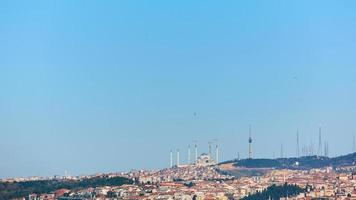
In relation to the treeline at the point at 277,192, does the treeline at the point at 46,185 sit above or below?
above

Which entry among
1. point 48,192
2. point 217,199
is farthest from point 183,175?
point 217,199

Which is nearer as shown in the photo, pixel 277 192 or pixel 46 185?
pixel 277 192

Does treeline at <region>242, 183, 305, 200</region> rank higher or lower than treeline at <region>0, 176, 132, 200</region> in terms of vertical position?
lower

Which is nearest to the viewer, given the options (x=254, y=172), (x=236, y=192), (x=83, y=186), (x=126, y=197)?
(x=126, y=197)

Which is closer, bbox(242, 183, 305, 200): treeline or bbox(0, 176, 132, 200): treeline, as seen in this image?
bbox(242, 183, 305, 200): treeline

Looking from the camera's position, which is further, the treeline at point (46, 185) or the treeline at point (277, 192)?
the treeline at point (46, 185)

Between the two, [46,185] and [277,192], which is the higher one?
[46,185]

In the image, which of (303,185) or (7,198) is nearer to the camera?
(7,198)

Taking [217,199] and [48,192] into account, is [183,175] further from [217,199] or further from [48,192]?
[217,199]
